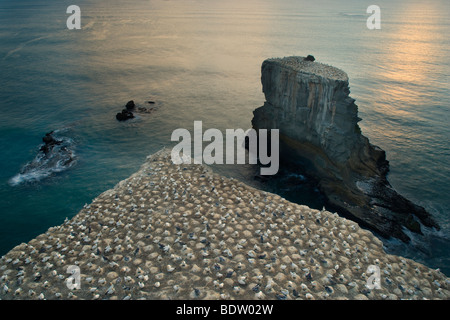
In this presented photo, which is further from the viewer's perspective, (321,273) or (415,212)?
(415,212)

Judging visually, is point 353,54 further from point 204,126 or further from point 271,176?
point 271,176

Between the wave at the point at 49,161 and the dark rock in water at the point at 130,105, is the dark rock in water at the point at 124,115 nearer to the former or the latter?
the dark rock in water at the point at 130,105

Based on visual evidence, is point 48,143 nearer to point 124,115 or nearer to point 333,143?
point 124,115

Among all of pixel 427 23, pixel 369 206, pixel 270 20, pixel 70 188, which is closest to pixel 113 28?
pixel 270 20

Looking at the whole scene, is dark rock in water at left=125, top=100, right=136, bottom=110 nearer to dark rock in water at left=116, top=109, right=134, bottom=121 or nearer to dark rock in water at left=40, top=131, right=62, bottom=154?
dark rock in water at left=116, top=109, right=134, bottom=121

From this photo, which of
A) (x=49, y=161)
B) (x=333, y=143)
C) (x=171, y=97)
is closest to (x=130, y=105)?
(x=171, y=97)

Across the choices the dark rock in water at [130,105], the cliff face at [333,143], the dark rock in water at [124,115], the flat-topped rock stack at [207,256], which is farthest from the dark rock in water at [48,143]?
the cliff face at [333,143]
